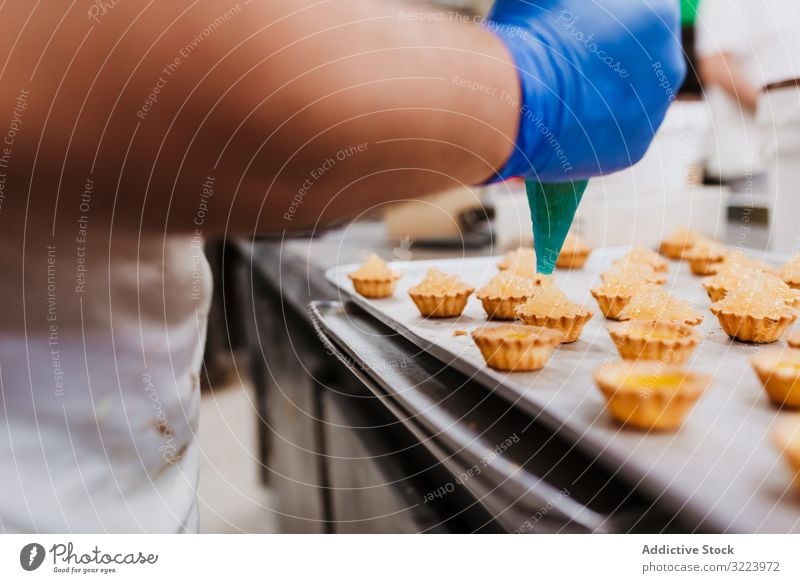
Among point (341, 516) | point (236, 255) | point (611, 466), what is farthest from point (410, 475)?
point (236, 255)

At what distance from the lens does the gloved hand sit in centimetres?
45

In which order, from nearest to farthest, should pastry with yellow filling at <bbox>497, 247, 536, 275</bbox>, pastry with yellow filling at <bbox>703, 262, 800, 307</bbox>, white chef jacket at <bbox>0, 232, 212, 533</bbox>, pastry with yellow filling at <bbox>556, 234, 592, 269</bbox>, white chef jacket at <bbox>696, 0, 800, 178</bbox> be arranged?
white chef jacket at <bbox>0, 232, 212, 533</bbox> < pastry with yellow filling at <bbox>703, 262, 800, 307</bbox> < white chef jacket at <bbox>696, 0, 800, 178</bbox> < pastry with yellow filling at <bbox>497, 247, 536, 275</bbox> < pastry with yellow filling at <bbox>556, 234, 592, 269</bbox>

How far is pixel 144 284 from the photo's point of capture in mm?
474

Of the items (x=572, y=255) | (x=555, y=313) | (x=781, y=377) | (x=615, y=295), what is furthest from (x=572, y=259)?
(x=781, y=377)

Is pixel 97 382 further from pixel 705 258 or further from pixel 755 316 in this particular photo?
pixel 705 258

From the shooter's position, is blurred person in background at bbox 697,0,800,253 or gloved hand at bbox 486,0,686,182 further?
blurred person in background at bbox 697,0,800,253

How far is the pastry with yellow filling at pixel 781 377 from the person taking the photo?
38 centimetres

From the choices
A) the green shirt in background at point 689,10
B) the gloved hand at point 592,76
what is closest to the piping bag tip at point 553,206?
the gloved hand at point 592,76

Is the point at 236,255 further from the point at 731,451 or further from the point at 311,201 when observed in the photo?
the point at 731,451

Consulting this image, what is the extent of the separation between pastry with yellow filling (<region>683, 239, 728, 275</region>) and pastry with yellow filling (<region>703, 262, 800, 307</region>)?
8 centimetres

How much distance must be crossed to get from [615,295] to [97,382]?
466 millimetres

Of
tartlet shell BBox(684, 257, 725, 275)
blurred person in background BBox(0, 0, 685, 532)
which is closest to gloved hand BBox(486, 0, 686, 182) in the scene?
blurred person in background BBox(0, 0, 685, 532)

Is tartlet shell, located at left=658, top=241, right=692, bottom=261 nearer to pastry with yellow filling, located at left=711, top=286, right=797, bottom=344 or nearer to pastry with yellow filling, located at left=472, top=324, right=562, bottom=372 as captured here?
pastry with yellow filling, located at left=711, top=286, right=797, bottom=344
